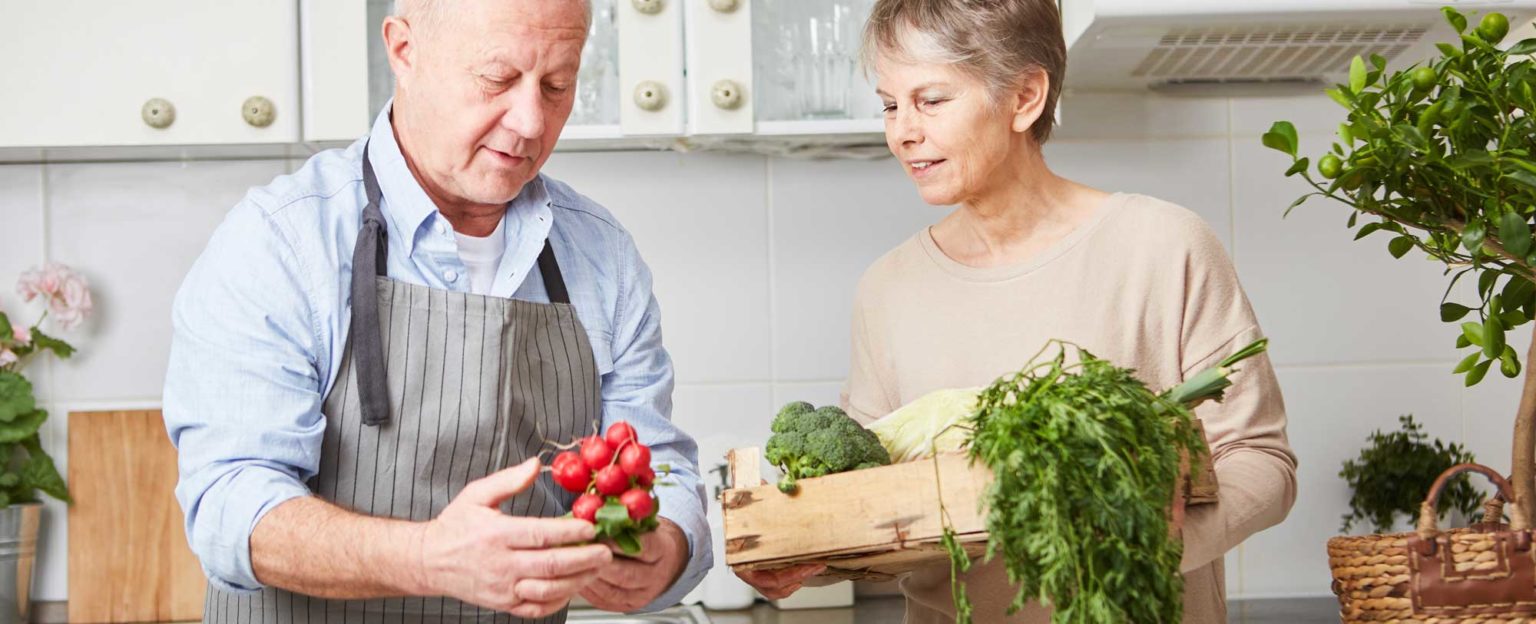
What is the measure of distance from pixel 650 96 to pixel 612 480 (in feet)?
3.56

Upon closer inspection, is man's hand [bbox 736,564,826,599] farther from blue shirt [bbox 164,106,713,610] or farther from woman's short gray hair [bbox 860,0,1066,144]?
woman's short gray hair [bbox 860,0,1066,144]

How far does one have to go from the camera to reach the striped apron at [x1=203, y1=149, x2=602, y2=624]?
1295mm

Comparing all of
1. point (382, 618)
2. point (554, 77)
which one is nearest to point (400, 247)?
point (554, 77)

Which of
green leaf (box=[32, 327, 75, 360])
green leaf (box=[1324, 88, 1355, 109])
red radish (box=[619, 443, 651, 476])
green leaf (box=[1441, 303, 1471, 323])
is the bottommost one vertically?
red radish (box=[619, 443, 651, 476])

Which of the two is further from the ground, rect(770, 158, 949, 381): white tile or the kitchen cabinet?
the kitchen cabinet

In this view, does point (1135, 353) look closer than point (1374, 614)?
No

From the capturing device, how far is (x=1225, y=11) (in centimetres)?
193

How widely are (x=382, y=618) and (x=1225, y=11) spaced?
4.53 ft

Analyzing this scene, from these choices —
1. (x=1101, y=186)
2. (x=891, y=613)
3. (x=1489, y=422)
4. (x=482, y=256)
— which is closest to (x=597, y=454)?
(x=482, y=256)

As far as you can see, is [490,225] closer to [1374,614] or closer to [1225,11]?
[1374,614]

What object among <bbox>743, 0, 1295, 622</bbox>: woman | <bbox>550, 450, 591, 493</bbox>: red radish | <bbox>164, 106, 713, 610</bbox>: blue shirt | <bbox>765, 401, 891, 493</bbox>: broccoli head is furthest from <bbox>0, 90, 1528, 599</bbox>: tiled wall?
<bbox>550, 450, 591, 493</bbox>: red radish

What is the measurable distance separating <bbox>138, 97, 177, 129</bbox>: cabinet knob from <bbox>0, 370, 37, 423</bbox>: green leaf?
0.56 metres

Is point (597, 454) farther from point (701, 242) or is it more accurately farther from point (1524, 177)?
point (701, 242)

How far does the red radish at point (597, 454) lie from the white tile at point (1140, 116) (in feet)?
→ 4.95
